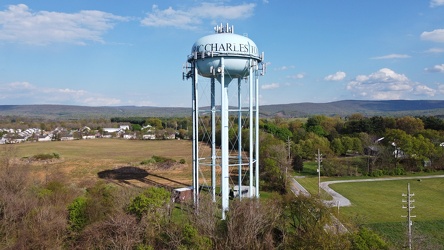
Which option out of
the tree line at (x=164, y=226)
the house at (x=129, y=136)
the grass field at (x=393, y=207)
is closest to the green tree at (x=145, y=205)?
the tree line at (x=164, y=226)

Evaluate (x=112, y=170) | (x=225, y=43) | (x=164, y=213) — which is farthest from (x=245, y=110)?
(x=112, y=170)

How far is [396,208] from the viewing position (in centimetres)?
2977

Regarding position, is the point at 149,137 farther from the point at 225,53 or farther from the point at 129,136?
the point at 225,53

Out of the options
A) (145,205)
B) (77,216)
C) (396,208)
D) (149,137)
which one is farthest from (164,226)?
(149,137)

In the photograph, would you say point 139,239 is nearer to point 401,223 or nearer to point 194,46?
point 194,46

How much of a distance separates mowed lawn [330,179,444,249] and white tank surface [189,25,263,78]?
1058 centimetres

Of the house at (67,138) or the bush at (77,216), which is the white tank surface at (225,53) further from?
the house at (67,138)

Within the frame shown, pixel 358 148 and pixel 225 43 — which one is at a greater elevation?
pixel 225 43

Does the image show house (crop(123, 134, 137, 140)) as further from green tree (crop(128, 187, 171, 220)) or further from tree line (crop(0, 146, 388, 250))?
green tree (crop(128, 187, 171, 220))

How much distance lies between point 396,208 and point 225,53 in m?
19.2

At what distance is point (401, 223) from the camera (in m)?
25.2

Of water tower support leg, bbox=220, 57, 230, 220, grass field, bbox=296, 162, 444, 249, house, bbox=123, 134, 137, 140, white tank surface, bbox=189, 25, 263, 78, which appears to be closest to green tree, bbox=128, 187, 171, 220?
water tower support leg, bbox=220, 57, 230, 220

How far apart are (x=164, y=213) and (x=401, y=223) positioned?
16.4 m

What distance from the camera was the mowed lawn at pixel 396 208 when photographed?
23.1 m
